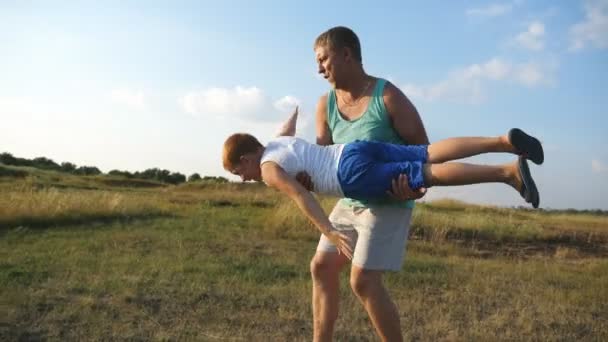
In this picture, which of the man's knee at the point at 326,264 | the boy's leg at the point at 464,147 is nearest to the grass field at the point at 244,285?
the man's knee at the point at 326,264

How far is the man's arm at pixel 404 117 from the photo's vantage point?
2.82 metres

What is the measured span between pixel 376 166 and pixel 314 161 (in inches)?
13.9

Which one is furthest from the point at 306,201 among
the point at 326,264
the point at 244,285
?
the point at 244,285

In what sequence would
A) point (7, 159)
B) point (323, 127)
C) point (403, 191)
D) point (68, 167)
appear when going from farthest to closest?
point (68, 167) < point (7, 159) < point (323, 127) < point (403, 191)

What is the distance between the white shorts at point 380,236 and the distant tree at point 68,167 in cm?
3477

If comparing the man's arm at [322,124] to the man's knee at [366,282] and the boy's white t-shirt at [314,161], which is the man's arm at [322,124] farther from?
the man's knee at [366,282]

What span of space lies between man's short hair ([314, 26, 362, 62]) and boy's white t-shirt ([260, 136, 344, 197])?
20.4 inches

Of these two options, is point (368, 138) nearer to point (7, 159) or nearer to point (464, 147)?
point (464, 147)

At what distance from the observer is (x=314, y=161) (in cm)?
284

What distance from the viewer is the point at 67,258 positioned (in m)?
6.46

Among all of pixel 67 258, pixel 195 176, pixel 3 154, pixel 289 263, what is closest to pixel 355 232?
pixel 289 263

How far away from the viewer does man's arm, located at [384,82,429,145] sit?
9.25ft

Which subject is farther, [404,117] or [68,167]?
[68,167]

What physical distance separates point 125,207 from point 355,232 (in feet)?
34.5
